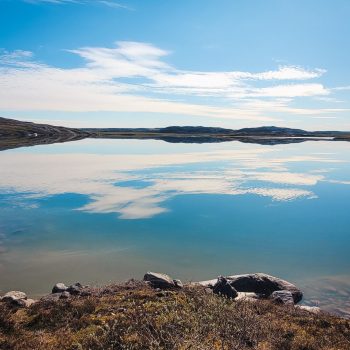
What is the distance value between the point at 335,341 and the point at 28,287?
35.1 ft

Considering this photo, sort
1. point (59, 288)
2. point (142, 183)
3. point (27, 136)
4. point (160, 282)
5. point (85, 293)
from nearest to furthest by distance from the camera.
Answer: point (85, 293) → point (59, 288) → point (160, 282) → point (142, 183) → point (27, 136)

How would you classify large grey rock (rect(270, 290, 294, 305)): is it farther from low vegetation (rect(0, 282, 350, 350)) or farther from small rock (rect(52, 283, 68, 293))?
small rock (rect(52, 283, 68, 293))

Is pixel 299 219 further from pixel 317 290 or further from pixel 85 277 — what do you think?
pixel 85 277

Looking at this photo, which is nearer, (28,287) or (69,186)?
(28,287)

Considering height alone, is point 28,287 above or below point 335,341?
below

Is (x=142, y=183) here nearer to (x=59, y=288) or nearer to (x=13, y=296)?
(x=59, y=288)

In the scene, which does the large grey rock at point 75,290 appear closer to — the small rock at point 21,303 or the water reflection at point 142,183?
the small rock at point 21,303

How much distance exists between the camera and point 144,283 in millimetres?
14789

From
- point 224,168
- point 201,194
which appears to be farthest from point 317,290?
A: point 224,168

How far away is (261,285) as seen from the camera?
601 inches

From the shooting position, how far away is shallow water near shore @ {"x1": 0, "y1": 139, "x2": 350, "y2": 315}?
16.6 meters

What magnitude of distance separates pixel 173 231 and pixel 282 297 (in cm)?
890

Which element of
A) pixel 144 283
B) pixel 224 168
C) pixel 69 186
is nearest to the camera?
pixel 144 283

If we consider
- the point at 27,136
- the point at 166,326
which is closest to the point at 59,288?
the point at 166,326
